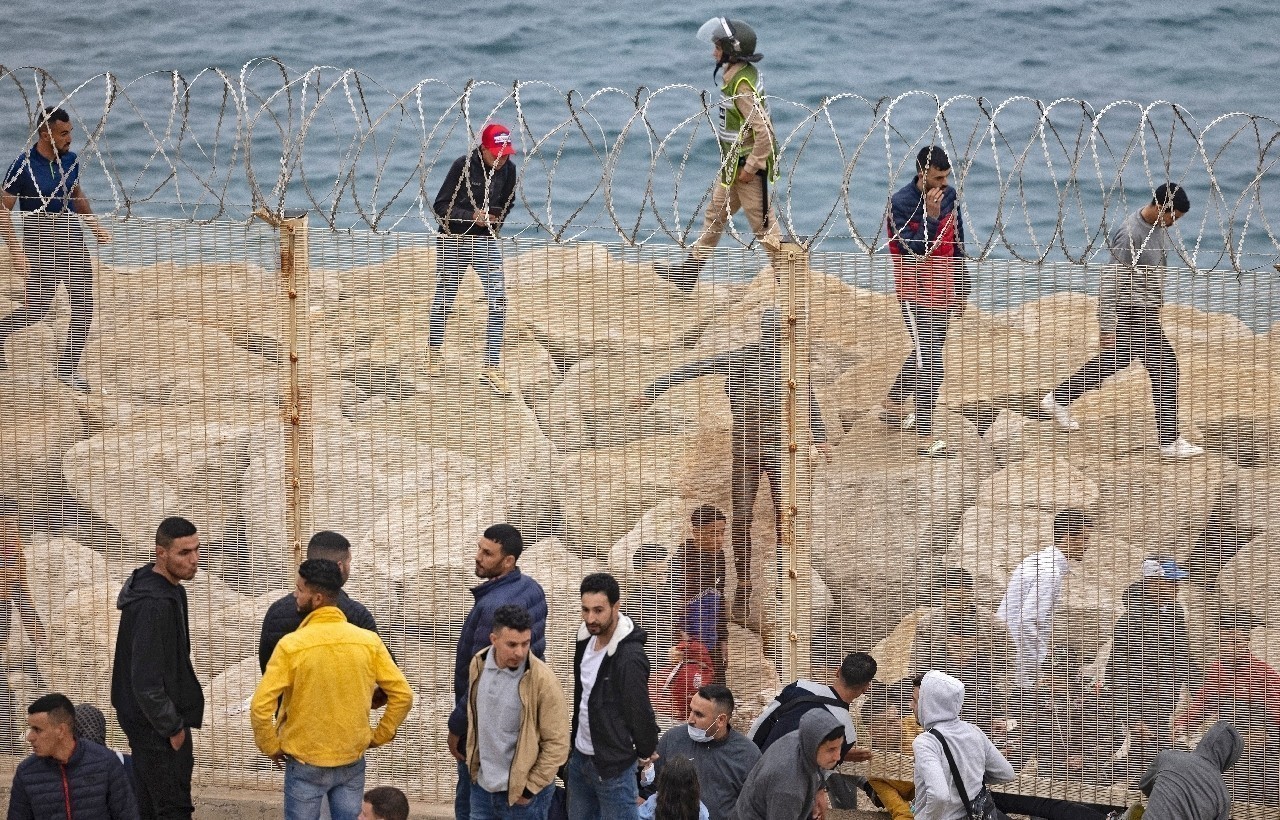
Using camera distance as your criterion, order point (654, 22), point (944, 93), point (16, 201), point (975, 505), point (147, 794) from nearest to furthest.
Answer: point (147, 794) < point (975, 505) < point (16, 201) < point (944, 93) < point (654, 22)

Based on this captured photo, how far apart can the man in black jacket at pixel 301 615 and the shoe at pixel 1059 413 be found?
3150mm

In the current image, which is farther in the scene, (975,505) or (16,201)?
(16,201)

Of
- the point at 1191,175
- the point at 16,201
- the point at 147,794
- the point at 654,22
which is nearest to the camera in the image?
the point at 147,794

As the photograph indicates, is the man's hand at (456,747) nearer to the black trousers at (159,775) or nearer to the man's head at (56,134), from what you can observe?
the black trousers at (159,775)

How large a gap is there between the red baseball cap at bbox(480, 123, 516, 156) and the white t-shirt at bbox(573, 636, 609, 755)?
3.53 m

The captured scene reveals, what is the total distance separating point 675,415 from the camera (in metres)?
7.69

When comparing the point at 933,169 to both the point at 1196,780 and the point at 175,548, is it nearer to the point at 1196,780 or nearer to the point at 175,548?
the point at 1196,780

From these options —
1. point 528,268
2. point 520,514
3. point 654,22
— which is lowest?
point 520,514

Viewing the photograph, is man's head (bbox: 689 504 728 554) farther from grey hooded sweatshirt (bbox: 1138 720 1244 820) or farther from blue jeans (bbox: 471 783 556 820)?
grey hooded sweatshirt (bbox: 1138 720 1244 820)

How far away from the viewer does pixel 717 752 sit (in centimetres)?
695

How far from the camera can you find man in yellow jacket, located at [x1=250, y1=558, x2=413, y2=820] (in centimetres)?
630

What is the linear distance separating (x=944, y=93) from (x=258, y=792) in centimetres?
2226

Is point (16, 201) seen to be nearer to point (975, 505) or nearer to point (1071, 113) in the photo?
point (975, 505)

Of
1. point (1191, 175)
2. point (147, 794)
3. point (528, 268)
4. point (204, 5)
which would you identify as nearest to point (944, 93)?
point (1191, 175)
